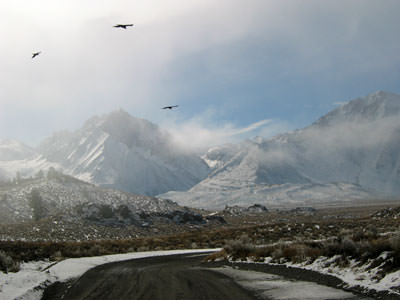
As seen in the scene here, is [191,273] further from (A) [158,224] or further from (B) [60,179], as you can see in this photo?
(B) [60,179]

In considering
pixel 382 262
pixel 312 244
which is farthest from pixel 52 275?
pixel 382 262

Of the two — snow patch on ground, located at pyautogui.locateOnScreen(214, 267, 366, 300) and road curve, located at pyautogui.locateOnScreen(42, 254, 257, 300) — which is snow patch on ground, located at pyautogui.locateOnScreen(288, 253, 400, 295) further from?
road curve, located at pyautogui.locateOnScreen(42, 254, 257, 300)

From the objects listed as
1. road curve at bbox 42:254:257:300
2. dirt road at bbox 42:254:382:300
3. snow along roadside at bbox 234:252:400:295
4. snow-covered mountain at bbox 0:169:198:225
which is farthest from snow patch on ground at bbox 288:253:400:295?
snow-covered mountain at bbox 0:169:198:225

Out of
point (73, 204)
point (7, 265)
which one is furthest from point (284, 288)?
point (73, 204)

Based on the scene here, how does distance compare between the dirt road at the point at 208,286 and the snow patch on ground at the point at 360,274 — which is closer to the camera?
the snow patch on ground at the point at 360,274

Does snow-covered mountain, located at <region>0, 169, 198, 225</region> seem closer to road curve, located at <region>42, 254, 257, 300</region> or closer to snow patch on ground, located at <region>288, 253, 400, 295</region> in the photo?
road curve, located at <region>42, 254, 257, 300</region>

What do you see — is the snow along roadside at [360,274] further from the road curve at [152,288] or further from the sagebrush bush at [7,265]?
the sagebrush bush at [7,265]

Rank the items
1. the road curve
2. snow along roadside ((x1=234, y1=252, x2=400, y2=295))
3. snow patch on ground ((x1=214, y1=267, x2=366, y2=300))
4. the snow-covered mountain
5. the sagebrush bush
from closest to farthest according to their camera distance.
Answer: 1. snow along roadside ((x1=234, y1=252, x2=400, y2=295))
2. snow patch on ground ((x1=214, y1=267, x2=366, y2=300))
3. the road curve
4. the sagebrush bush
5. the snow-covered mountain

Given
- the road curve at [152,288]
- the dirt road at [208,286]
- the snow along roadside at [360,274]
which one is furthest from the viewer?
the road curve at [152,288]

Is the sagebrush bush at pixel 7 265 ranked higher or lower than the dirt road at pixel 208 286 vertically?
higher

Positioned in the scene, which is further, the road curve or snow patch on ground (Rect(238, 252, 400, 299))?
the road curve

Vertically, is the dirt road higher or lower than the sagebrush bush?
lower

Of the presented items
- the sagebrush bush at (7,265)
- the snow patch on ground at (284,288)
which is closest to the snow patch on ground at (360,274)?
the snow patch on ground at (284,288)

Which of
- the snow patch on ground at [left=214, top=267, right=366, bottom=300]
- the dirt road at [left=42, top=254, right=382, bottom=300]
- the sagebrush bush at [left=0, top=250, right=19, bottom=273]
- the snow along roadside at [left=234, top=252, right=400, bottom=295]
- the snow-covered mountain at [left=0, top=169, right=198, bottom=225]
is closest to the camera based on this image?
the snow along roadside at [left=234, top=252, right=400, bottom=295]
